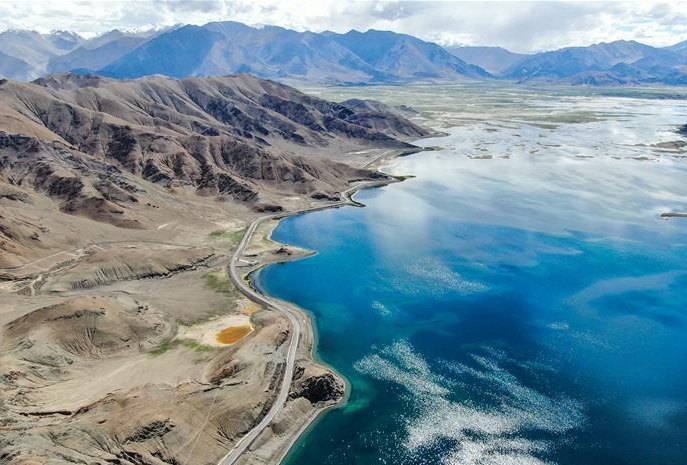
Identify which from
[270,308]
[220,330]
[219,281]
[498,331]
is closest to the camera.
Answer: [498,331]

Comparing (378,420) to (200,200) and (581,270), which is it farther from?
(200,200)

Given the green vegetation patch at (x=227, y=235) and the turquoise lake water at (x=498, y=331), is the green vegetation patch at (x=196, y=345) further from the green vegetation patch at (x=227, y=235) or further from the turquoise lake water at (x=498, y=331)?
the green vegetation patch at (x=227, y=235)

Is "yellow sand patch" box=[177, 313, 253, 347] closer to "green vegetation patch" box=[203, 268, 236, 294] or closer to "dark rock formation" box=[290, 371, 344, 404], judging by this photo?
"green vegetation patch" box=[203, 268, 236, 294]

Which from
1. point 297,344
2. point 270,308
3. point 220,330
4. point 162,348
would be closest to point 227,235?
point 270,308

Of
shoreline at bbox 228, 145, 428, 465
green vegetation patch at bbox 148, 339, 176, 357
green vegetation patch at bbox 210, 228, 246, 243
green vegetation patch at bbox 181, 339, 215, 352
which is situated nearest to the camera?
shoreline at bbox 228, 145, 428, 465

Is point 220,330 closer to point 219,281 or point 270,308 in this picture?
point 270,308

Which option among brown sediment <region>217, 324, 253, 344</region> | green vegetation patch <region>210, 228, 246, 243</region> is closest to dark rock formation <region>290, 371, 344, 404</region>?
brown sediment <region>217, 324, 253, 344</region>

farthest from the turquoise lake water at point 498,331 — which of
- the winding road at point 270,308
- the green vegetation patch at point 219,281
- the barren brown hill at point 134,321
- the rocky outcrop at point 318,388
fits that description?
the barren brown hill at point 134,321

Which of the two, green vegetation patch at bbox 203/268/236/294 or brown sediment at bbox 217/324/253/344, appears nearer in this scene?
brown sediment at bbox 217/324/253/344

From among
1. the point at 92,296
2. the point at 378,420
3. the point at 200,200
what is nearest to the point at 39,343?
the point at 92,296
